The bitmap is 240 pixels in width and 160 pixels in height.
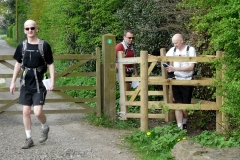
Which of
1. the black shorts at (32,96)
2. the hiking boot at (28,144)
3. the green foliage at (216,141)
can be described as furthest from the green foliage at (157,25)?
the hiking boot at (28,144)

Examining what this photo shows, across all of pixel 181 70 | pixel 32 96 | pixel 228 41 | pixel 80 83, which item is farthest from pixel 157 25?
pixel 228 41

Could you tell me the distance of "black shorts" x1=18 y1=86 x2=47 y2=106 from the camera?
6.97 meters

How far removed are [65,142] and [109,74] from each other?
193cm

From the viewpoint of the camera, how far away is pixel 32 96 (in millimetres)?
7055

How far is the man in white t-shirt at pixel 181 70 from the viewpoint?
796cm

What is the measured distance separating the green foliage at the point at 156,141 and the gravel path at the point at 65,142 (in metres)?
0.20

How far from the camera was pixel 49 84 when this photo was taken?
6.98 meters

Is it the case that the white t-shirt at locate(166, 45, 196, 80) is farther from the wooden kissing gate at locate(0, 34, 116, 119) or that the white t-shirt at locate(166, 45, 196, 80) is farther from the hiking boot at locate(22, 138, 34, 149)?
the hiking boot at locate(22, 138, 34, 149)

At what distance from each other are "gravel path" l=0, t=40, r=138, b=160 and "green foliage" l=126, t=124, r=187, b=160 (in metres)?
0.20

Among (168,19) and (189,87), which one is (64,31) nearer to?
(168,19)

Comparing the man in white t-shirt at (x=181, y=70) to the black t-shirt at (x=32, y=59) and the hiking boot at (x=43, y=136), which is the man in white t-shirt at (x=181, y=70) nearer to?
the black t-shirt at (x=32, y=59)

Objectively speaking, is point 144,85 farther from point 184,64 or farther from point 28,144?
point 28,144

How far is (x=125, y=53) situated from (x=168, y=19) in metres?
2.33

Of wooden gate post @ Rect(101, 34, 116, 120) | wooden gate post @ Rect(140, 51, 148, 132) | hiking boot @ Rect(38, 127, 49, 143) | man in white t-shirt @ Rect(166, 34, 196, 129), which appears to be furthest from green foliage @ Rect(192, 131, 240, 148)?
hiking boot @ Rect(38, 127, 49, 143)
